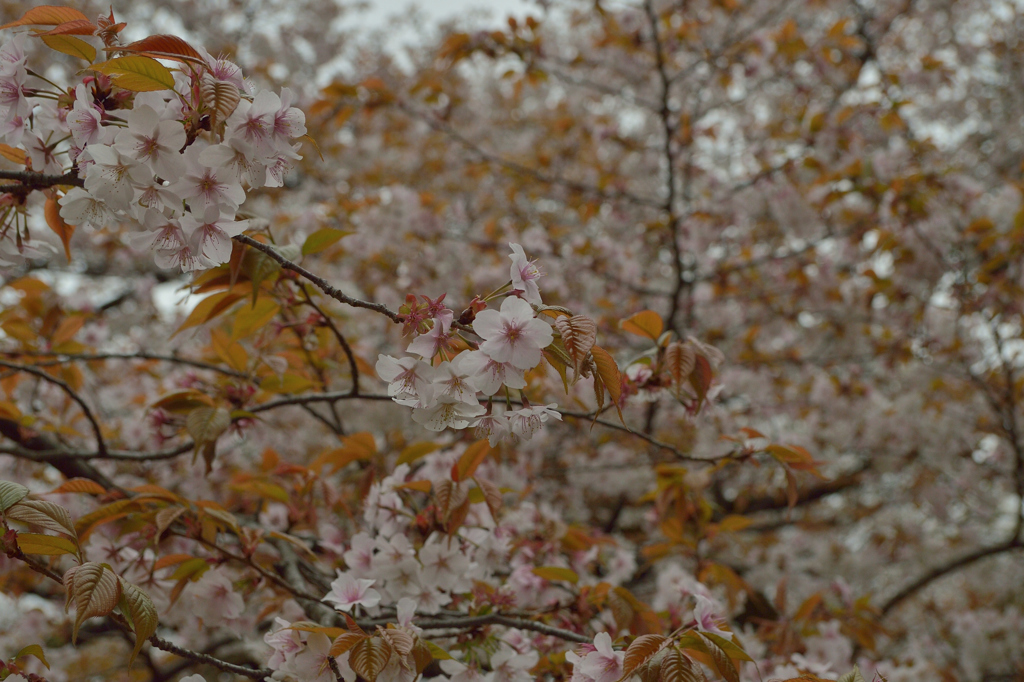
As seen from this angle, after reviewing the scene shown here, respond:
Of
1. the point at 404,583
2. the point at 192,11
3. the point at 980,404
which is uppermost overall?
the point at 192,11

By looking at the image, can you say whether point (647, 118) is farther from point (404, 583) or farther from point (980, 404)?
point (404, 583)

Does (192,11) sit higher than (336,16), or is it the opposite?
(336,16)

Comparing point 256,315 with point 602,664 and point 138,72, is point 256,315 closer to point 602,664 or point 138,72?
point 138,72

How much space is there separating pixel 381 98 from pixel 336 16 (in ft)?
19.9

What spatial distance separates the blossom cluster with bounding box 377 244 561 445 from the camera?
0.87 metres

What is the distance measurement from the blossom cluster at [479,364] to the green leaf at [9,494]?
50 centimetres

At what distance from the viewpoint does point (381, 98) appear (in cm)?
338

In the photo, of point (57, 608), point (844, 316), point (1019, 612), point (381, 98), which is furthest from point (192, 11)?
point (1019, 612)

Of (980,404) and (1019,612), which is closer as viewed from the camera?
(980,404)

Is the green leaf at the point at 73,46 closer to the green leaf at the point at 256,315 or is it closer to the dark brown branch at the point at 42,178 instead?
the dark brown branch at the point at 42,178

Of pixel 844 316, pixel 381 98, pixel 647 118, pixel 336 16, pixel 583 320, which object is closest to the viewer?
pixel 583 320

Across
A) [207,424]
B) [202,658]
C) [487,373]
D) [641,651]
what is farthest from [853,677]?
[207,424]

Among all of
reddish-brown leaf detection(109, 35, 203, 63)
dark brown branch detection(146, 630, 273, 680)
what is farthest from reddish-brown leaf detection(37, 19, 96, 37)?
dark brown branch detection(146, 630, 273, 680)

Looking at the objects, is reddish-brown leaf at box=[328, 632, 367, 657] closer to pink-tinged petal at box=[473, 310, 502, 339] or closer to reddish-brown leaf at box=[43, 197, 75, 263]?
pink-tinged petal at box=[473, 310, 502, 339]
